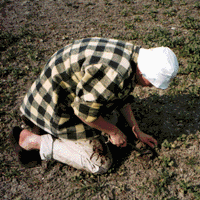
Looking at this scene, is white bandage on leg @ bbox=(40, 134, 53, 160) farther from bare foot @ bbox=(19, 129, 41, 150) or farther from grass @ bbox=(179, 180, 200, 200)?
grass @ bbox=(179, 180, 200, 200)

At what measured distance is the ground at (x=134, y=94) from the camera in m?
2.52

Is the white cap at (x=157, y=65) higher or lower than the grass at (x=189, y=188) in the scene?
higher

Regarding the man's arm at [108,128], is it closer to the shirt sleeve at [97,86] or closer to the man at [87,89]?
the man at [87,89]

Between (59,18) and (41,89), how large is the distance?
141 inches

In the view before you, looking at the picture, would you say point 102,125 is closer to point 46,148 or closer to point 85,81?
point 85,81

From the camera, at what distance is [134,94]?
346 cm

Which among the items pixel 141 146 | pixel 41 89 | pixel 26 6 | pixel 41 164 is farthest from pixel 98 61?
pixel 26 6

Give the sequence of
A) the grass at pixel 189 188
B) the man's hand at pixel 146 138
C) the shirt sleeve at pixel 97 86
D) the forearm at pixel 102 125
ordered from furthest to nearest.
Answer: the man's hand at pixel 146 138
the grass at pixel 189 188
the forearm at pixel 102 125
the shirt sleeve at pixel 97 86

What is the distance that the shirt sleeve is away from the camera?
1694 millimetres

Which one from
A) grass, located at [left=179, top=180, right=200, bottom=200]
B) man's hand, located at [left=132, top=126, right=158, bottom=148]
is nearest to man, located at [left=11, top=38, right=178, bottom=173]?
man's hand, located at [left=132, top=126, right=158, bottom=148]

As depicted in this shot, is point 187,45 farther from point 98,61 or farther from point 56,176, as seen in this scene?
point 56,176

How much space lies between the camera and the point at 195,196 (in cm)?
232

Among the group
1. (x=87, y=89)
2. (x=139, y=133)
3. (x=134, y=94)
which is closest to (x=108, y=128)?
(x=87, y=89)

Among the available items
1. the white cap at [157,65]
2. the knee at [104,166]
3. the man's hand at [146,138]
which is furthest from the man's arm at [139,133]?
the white cap at [157,65]
